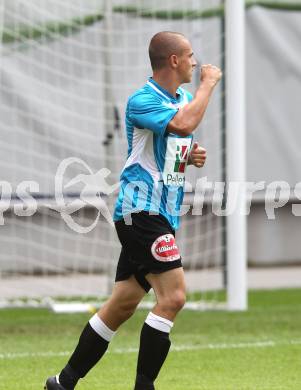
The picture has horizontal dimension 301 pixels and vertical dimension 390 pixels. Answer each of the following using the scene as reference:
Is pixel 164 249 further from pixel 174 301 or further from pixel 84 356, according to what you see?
pixel 84 356

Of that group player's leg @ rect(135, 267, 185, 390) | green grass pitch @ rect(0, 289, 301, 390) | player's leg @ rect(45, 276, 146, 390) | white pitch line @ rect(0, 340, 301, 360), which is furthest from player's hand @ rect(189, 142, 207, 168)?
white pitch line @ rect(0, 340, 301, 360)

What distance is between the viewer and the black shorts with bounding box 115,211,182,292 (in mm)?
6016

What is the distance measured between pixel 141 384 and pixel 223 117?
242 inches

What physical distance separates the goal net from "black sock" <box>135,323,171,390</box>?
5.58 meters

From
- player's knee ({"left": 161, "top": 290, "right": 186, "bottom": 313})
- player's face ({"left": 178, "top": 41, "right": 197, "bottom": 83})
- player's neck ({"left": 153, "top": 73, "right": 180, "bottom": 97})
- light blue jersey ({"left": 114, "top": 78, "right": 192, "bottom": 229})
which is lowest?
player's knee ({"left": 161, "top": 290, "right": 186, "bottom": 313})

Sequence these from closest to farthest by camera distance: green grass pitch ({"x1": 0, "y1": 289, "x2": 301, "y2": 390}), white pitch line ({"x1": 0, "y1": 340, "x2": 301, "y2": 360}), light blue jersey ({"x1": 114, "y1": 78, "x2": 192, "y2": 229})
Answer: light blue jersey ({"x1": 114, "y1": 78, "x2": 192, "y2": 229})
green grass pitch ({"x1": 0, "y1": 289, "x2": 301, "y2": 390})
white pitch line ({"x1": 0, "y1": 340, "x2": 301, "y2": 360})

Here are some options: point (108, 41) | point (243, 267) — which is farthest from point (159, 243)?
point (108, 41)

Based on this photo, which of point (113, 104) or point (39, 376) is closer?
point (39, 376)

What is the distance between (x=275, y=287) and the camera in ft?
42.7

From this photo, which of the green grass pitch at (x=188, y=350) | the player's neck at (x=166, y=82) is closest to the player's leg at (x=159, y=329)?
the green grass pitch at (x=188, y=350)

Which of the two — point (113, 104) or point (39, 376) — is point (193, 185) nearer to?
point (113, 104)

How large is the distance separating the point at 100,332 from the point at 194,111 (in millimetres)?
1216

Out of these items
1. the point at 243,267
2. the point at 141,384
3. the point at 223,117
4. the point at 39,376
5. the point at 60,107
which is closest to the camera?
the point at 141,384

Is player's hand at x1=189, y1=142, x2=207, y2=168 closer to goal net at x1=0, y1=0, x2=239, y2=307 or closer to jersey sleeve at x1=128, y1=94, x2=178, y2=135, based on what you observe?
jersey sleeve at x1=128, y1=94, x2=178, y2=135
